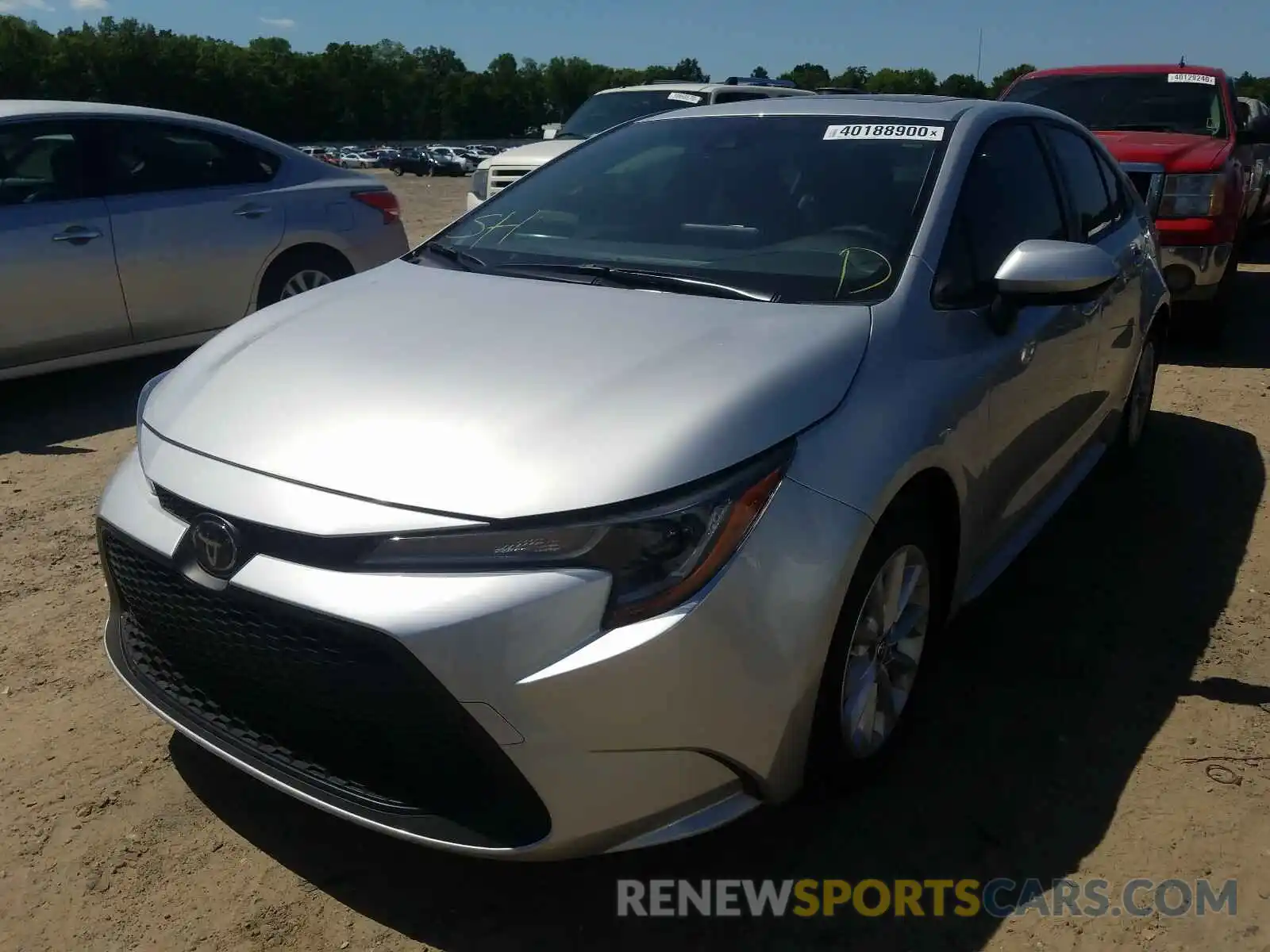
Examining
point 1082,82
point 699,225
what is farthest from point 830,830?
point 1082,82

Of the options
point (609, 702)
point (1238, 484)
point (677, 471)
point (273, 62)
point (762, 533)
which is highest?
Answer: point (273, 62)

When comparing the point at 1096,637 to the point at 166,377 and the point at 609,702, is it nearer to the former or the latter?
the point at 609,702

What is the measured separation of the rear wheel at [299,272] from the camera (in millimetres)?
6262

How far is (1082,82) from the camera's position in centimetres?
812

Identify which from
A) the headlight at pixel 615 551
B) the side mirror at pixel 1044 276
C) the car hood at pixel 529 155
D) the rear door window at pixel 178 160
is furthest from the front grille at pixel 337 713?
the car hood at pixel 529 155

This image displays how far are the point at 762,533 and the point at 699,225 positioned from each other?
1334mm

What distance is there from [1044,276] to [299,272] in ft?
15.6

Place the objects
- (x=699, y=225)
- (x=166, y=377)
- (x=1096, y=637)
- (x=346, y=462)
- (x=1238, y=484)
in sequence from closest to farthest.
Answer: (x=346, y=462) → (x=166, y=377) → (x=699, y=225) → (x=1096, y=637) → (x=1238, y=484)

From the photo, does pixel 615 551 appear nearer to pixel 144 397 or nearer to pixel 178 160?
pixel 144 397

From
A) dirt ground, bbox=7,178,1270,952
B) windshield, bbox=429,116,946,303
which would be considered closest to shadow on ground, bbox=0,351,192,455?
dirt ground, bbox=7,178,1270,952

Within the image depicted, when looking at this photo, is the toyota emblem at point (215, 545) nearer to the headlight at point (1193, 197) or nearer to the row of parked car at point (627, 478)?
the row of parked car at point (627, 478)

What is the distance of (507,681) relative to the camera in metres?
1.88

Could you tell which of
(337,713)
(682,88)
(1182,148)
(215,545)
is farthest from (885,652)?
(682,88)

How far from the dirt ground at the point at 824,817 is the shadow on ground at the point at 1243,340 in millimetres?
3602
